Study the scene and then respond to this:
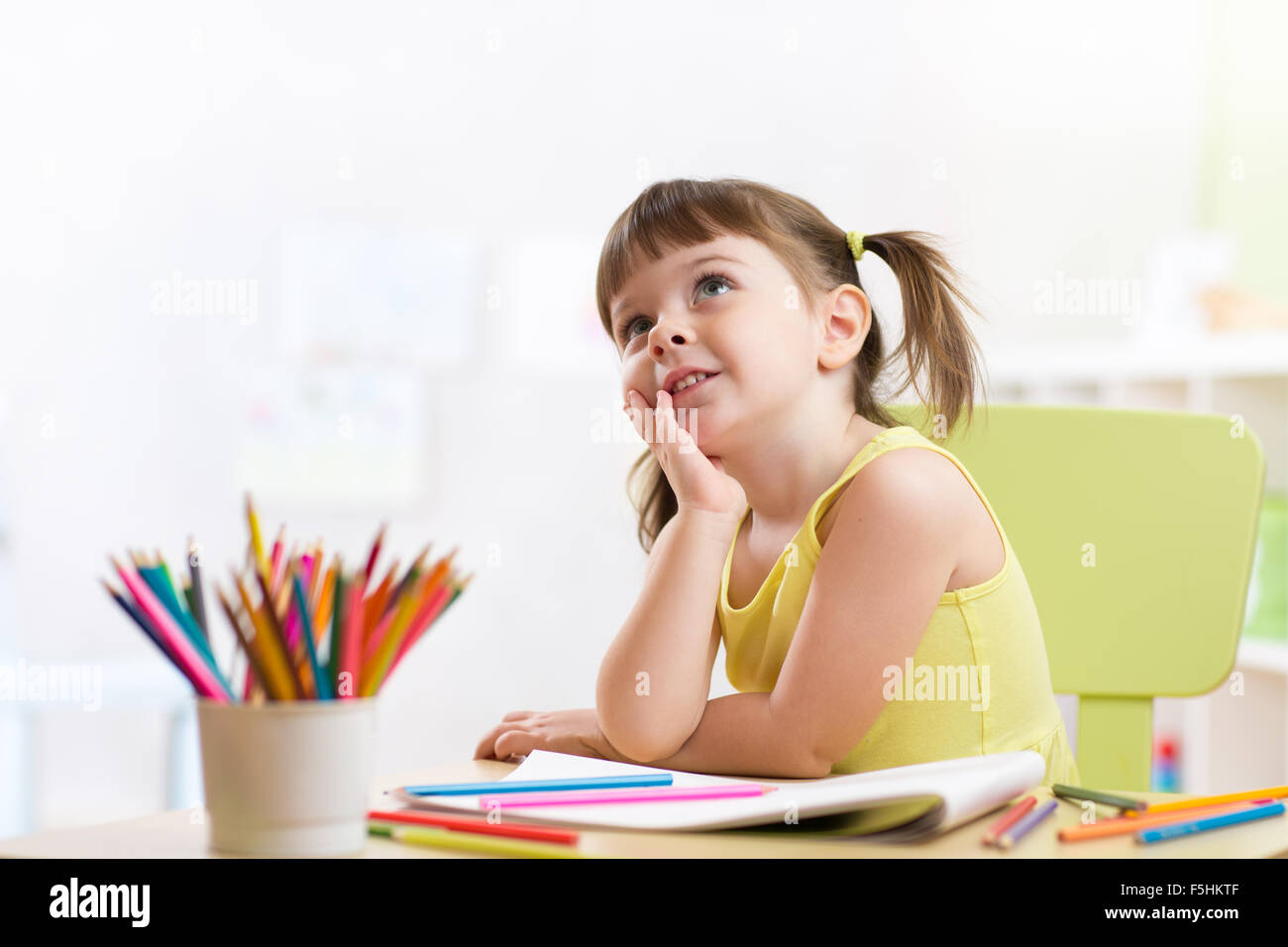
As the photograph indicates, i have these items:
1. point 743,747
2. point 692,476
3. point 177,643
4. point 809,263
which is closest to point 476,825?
point 177,643

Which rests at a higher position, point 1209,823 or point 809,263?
point 809,263

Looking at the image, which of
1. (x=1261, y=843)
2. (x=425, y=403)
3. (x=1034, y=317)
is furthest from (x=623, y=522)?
(x=1261, y=843)

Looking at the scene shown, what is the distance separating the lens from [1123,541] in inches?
42.7

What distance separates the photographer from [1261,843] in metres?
0.52

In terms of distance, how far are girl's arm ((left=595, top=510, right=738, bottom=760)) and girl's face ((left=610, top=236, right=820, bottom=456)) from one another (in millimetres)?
112

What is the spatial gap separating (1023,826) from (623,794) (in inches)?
6.8

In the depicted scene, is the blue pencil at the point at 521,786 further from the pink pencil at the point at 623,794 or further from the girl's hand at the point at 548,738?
the girl's hand at the point at 548,738

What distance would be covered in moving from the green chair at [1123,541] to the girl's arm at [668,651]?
0.33 m

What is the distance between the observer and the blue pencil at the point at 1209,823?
0.51 meters

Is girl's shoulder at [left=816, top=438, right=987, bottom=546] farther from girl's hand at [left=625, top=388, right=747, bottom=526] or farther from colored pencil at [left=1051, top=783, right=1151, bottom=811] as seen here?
colored pencil at [left=1051, top=783, right=1151, bottom=811]

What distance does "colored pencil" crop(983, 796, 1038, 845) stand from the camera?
511 mm

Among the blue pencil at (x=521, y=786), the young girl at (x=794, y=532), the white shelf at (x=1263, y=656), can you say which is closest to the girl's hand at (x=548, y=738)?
the young girl at (x=794, y=532)

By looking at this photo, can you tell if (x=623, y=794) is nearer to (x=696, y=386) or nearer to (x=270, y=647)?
(x=270, y=647)
